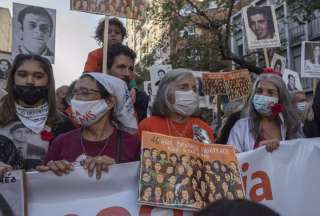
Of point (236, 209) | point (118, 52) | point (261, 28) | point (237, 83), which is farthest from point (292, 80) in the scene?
point (236, 209)

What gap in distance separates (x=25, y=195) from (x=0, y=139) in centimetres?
38

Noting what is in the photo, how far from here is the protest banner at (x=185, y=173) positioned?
9.70 feet

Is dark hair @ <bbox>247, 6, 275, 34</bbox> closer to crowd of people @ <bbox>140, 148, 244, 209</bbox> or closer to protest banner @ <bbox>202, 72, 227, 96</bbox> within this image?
protest banner @ <bbox>202, 72, 227, 96</bbox>

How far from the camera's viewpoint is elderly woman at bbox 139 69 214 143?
145 inches

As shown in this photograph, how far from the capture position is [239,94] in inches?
322

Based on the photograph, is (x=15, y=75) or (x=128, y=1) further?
(x=128, y=1)

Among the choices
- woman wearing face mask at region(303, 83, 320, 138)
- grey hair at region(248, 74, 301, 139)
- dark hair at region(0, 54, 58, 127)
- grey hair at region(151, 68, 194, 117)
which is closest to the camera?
dark hair at region(0, 54, 58, 127)

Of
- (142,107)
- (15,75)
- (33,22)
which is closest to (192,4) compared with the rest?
(33,22)

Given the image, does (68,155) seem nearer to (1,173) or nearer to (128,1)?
(1,173)

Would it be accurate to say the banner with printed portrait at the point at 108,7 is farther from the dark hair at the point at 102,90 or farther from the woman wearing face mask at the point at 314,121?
the woman wearing face mask at the point at 314,121

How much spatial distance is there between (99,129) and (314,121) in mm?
1431

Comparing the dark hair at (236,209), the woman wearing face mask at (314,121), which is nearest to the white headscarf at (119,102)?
the woman wearing face mask at (314,121)

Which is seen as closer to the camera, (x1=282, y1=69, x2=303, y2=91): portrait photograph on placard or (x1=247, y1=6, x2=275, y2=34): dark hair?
(x1=247, y1=6, x2=275, y2=34): dark hair

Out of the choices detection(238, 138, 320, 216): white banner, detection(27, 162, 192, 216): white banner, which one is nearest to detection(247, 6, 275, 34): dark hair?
detection(238, 138, 320, 216): white banner
